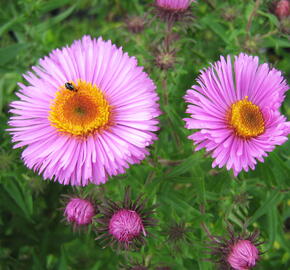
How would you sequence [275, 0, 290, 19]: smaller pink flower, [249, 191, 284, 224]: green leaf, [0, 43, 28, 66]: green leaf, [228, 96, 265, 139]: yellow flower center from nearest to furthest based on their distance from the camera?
[228, 96, 265, 139]: yellow flower center
[249, 191, 284, 224]: green leaf
[275, 0, 290, 19]: smaller pink flower
[0, 43, 28, 66]: green leaf

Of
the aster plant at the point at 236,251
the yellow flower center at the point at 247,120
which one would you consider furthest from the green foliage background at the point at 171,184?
the yellow flower center at the point at 247,120

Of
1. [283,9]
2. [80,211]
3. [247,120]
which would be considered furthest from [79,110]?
[283,9]

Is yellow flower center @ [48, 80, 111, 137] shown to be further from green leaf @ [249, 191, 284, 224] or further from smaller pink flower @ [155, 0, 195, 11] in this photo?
green leaf @ [249, 191, 284, 224]

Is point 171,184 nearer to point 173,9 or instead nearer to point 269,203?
point 269,203

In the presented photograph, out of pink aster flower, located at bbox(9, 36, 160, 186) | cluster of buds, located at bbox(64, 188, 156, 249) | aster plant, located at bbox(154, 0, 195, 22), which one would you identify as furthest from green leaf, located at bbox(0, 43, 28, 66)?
cluster of buds, located at bbox(64, 188, 156, 249)

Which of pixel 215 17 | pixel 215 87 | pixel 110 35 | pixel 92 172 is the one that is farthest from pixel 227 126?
pixel 110 35

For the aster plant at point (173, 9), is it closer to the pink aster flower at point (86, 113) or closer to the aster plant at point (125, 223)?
the pink aster flower at point (86, 113)

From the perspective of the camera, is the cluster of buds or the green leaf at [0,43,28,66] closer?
the cluster of buds
